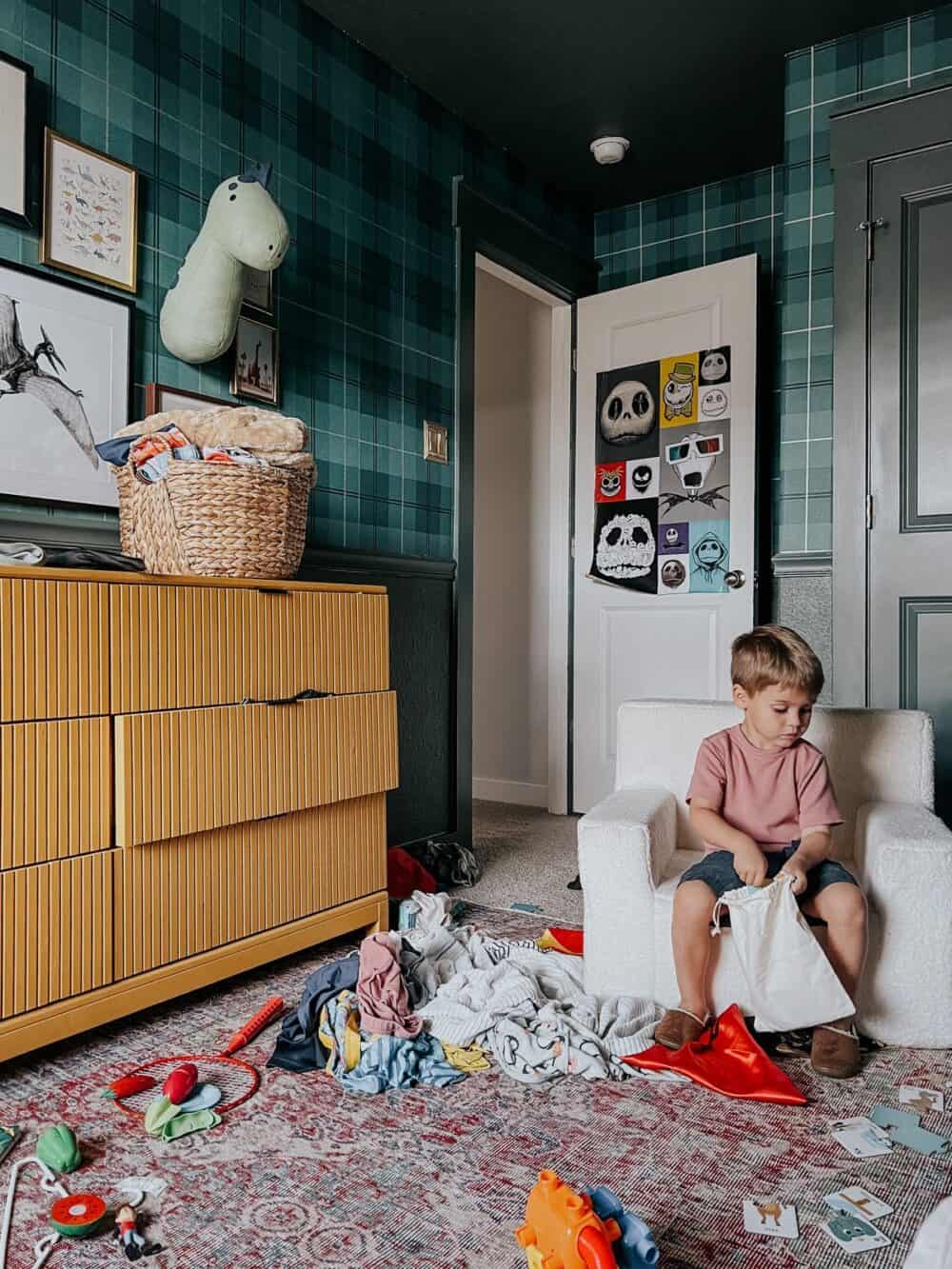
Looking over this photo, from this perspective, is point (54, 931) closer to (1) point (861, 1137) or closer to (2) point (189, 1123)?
(2) point (189, 1123)

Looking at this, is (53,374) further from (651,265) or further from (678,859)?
(651,265)

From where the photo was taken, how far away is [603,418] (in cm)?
403

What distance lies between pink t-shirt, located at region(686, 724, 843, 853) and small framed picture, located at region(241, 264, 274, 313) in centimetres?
170

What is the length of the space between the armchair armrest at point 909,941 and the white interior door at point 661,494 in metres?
1.84

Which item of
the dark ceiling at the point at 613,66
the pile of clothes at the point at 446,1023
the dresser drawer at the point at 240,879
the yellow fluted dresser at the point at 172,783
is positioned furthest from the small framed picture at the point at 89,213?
the pile of clothes at the point at 446,1023

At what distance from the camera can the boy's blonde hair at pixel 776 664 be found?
1914 millimetres

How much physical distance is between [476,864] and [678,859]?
1056 millimetres

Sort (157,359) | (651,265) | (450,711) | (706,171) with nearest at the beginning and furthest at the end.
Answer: (157,359)
(450,711)
(706,171)
(651,265)

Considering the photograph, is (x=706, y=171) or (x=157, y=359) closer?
(x=157, y=359)

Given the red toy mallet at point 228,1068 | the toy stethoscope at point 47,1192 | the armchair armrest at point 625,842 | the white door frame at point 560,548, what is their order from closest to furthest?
the toy stethoscope at point 47,1192 < the red toy mallet at point 228,1068 < the armchair armrest at point 625,842 < the white door frame at point 560,548

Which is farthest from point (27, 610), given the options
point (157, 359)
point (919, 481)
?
point (919, 481)

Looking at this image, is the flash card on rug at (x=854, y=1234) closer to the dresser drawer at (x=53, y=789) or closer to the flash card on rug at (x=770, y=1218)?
the flash card on rug at (x=770, y=1218)

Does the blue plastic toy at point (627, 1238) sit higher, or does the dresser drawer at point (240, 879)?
the dresser drawer at point (240, 879)

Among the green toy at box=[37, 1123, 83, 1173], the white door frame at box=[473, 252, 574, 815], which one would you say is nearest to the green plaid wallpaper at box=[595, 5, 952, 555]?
the white door frame at box=[473, 252, 574, 815]
